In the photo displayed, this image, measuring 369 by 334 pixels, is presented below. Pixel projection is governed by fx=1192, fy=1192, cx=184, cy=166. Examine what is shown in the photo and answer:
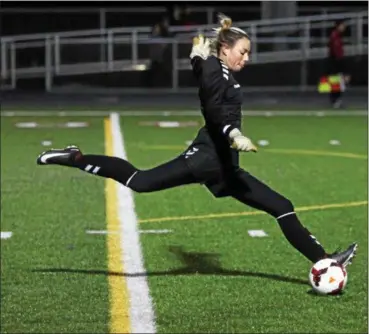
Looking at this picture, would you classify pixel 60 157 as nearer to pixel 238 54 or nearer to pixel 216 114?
pixel 216 114

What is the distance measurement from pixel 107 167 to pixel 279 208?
120 cm

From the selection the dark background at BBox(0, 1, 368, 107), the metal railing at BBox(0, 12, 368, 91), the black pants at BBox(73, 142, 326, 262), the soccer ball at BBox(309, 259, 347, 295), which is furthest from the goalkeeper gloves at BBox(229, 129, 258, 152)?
the metal railing at BBox(0, 12, 368, 91)

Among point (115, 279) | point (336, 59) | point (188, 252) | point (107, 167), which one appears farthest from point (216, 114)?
point (336, 59)

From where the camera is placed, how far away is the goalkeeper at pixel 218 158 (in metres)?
7.52

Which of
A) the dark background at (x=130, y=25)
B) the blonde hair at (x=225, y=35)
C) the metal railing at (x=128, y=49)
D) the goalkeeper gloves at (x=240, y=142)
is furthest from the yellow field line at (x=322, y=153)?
the metal railing at (x=128, y=49)

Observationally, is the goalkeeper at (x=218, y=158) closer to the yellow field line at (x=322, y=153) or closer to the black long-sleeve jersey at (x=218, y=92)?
the black long-sleeve jersey at (x=218, y=92)

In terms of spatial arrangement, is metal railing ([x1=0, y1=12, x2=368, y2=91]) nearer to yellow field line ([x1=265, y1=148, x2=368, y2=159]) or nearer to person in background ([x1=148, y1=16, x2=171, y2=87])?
person in background ([x1=148, y1=16, x2=171, y2=87])

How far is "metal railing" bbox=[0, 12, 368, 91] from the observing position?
97.0 feet

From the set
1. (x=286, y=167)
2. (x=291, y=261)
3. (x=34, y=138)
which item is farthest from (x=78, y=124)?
(x=291, y=261)

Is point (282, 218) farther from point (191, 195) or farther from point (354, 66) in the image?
point (354, 66)

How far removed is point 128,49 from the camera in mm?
29734

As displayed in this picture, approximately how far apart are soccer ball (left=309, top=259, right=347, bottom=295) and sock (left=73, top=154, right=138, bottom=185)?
1.40m

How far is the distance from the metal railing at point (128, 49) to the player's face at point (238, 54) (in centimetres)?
2168

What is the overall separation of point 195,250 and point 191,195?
10.6ft
